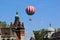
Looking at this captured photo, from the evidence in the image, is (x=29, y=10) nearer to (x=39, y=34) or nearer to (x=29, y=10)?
(x=29, y=10)

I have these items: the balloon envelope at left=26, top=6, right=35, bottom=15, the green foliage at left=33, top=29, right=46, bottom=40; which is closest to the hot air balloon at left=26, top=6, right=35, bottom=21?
the balloon envelope at left=26, top=6, right=35, bottom=15

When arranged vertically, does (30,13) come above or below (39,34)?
above

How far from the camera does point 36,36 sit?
171 meters

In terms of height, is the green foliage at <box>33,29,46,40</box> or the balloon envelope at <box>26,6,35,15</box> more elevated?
the balloon envelope at <box>26,6,35,15</box>

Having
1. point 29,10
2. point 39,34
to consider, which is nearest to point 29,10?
point 29,10

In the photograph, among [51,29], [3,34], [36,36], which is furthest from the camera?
[36,36]

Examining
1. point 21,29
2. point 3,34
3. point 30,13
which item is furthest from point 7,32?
point 30,13

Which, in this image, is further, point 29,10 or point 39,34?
point 39,34

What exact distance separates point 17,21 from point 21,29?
6.87 m

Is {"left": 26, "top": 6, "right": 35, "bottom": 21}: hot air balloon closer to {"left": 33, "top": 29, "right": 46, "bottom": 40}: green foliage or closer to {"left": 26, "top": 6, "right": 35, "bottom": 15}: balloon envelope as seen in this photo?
{"left": 26, "top": 6, "right": 35, "bottom": 15}: balloon envelope

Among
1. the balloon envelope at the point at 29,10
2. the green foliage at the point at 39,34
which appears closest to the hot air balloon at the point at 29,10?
the balloon envelope at the point at 29,10

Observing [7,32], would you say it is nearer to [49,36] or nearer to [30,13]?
[49,36]

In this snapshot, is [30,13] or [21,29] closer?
[30,13]

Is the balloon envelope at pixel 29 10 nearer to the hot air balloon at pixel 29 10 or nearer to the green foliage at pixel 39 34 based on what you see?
the hot air balloon at pixel 29 10
